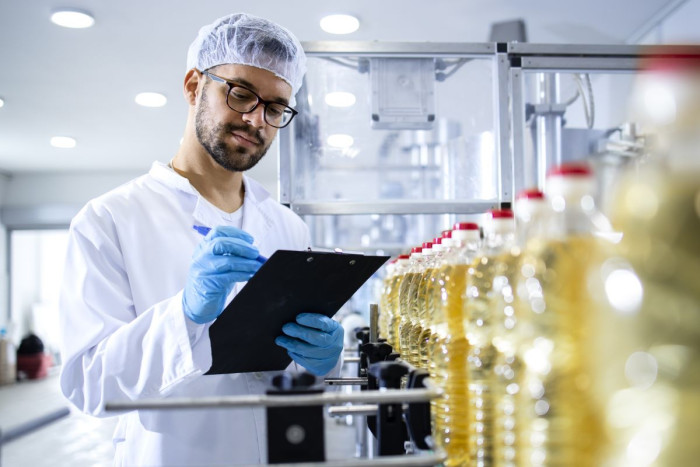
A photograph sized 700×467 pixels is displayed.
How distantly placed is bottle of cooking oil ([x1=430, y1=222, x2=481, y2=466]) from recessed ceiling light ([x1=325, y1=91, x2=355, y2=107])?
49.7 inches

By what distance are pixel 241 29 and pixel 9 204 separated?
7826mm

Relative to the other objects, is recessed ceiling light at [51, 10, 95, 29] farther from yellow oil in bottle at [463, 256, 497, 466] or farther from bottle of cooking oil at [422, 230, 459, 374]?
yellow oil in bottle at [463, 256, 497, 466]

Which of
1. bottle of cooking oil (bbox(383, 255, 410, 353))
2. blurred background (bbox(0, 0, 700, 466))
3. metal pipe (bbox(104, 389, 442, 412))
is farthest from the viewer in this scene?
blurred background (bbox(0, 0, 700, 466))

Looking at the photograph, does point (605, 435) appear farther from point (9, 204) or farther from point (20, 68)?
point (9, 204)

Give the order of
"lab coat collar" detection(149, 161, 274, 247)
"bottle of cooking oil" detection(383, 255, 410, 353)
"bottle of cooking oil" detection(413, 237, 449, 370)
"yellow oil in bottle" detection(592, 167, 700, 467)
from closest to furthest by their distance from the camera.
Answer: "yellow oil in bottle" detection(592, 167, 700, 467) → "bottle of cooking oil" detection(413, 237, 449, 370) → "bottle of cooking oil" detection(383, 255, 410, 353) → "lab coat collar" detection(149, 161, 274, 247)

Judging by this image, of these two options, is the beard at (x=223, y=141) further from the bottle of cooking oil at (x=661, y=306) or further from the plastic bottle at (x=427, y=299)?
the bottle of cooking oil at (x=661, y=306)

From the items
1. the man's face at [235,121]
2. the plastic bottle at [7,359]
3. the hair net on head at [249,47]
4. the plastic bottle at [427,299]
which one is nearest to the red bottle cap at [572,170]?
the plastic bottle at [427,299]

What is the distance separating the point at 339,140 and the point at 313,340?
979mm

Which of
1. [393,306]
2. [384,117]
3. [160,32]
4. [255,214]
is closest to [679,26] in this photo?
[384,117]

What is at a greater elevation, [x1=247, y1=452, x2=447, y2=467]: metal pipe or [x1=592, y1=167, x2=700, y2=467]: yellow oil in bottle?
[x1=592, y1=167, x2=700, y2=467]: yellow oil in bottle

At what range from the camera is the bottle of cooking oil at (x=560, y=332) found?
500 millimetres

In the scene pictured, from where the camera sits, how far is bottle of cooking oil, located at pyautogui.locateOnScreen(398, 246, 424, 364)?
1.20 meters

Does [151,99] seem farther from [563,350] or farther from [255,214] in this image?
[563,350]

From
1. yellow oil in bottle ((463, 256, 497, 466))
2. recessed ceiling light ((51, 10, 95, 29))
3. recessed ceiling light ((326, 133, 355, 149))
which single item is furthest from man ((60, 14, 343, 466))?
recessed ceiling light ((51, 10, 95, 29))
